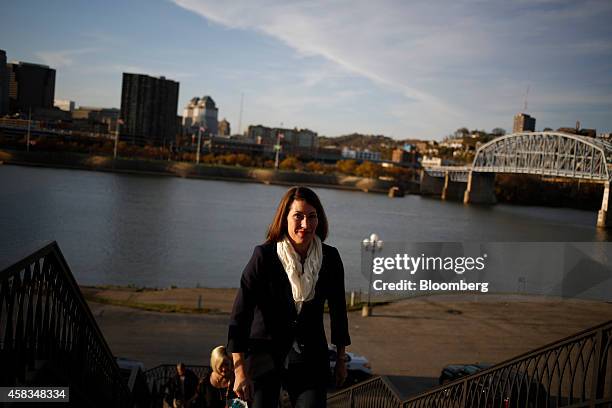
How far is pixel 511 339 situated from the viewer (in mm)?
A: 9641

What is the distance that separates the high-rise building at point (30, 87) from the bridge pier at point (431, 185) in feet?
135

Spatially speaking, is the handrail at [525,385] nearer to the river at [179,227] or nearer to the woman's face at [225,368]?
the woman's face at [225,368]

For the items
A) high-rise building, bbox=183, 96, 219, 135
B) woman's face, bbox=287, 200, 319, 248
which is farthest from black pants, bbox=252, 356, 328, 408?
high-rise building, bbox=183, 96, 219, 135

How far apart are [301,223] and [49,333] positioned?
78cm

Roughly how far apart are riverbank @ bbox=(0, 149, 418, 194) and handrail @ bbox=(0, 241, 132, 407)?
2214 inches

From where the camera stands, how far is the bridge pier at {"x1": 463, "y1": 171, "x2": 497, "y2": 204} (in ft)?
198

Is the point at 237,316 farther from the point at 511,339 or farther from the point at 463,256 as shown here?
the point at 463,256

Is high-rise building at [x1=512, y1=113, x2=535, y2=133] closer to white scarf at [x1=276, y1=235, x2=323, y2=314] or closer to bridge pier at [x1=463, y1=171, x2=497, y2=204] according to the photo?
bridge pier at [x1=463, y1=171, x2=497, y2=204]

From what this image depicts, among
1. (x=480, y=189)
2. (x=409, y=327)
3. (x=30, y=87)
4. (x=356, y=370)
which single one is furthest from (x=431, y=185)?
(x=356, y=370)

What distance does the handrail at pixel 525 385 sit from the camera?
155 cm

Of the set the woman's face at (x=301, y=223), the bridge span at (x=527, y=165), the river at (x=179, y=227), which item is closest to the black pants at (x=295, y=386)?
the woman's face at (x=301, y=223)

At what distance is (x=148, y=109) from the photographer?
92938 millimetres


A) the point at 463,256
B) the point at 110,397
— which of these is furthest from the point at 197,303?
the point at 110,397

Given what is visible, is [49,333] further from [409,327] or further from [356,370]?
[409,327]
